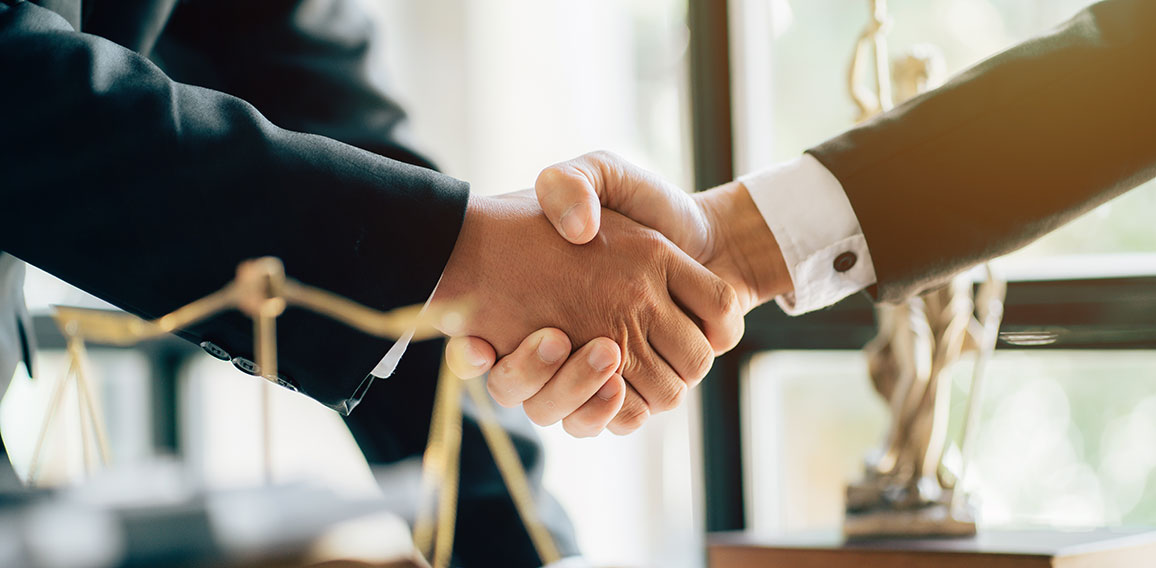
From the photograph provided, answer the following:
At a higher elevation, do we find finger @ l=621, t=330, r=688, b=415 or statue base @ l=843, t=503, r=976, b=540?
finger @ l=621, t=330, r=688, b=415

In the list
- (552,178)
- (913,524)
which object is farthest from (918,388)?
(552,178)

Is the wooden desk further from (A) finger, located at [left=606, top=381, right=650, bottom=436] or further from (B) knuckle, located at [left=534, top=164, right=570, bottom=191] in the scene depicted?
(B) knuckle, located at [left=534, top=164, right=570, bottom=191]

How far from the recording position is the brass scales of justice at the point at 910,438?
129cm

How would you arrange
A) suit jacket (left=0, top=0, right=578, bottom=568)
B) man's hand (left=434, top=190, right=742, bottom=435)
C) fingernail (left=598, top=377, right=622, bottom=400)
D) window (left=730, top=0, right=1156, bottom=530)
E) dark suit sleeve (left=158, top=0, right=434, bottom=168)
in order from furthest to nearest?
window (left=730, top=0, right=1156, bottom=530) < dark suit sleeve (left=158, top=0, right=434, bottom=168) < fingernail (left=598, top=377, right=622, bottom=400) < man's hand (left=434, top=190, right=742, bottom=435) < suit jacket (left=0, top=0, right=578, bottom=568)

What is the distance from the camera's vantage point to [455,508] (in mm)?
1251

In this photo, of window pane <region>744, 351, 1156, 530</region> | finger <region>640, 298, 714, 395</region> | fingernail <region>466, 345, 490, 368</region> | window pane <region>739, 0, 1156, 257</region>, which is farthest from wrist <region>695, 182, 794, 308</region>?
window pane <region>744, 351, 1156, 530</region>

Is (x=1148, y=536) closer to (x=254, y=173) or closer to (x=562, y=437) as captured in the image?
(x=254, y=173)

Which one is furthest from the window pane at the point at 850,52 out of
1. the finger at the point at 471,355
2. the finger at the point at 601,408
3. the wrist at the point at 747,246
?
the finger at the point at 471,355

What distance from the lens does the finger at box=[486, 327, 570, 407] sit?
1.03m

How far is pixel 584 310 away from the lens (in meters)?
1.04

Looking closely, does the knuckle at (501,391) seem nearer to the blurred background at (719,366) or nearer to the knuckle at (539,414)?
Answer: the knuckle at (539,414)

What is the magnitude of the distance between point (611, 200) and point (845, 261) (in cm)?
28

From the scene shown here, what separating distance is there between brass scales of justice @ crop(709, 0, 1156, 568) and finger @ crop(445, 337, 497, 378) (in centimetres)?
51

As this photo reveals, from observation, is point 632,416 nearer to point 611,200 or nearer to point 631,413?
point 631,413
